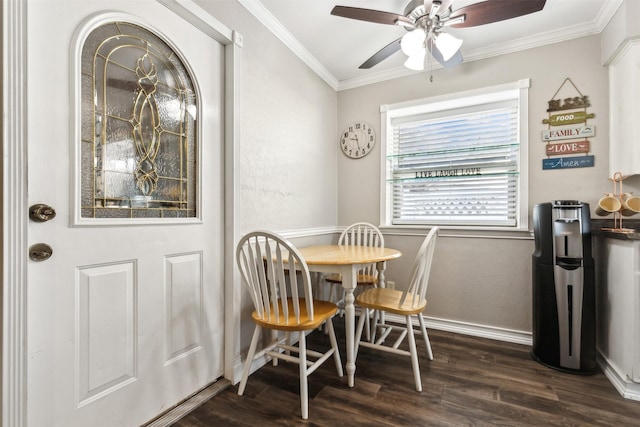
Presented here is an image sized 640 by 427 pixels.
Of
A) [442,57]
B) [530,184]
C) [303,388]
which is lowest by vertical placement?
[303,388]

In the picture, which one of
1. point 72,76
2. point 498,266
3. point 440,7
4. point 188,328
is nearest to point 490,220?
point 498,266

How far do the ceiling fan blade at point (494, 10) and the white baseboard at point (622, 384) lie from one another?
2122 millimetres

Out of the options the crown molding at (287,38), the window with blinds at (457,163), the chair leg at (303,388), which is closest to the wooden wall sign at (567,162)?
the window with blinds at (457,163)

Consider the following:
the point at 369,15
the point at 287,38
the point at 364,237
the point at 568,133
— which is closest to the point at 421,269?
the point at 364,237

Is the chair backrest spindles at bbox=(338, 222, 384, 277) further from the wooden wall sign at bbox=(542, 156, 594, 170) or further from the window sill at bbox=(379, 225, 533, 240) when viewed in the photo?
the wooden wall sign at bbox=(542, 156, 594, 170)

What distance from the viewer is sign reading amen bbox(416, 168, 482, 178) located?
268 centimetres

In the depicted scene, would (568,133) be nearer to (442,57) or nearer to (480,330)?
(442,57)

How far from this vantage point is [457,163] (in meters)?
2.75

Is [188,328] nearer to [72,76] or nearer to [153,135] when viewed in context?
[153,135]

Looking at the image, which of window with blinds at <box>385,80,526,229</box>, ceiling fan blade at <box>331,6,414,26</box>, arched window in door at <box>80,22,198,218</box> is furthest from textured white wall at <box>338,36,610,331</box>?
arched window in door at <box>80,22,198,218</box>

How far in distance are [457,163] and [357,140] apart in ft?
3.29

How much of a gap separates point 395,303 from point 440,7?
5.82 ft

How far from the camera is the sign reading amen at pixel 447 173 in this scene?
268cm

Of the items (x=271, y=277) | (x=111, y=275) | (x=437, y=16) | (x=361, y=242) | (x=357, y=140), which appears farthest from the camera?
(x=357, y=140)
